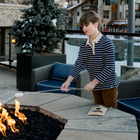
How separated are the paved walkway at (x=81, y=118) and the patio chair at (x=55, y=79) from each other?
1.19m

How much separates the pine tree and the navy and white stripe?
2825 mm

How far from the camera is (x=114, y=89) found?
8.24 ft

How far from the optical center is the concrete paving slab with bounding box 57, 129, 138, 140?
1.90m

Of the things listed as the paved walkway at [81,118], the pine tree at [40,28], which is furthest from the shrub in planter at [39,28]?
the paved walkway at [81,118]

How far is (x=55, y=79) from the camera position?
15.3 ft

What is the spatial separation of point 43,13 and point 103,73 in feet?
11.0

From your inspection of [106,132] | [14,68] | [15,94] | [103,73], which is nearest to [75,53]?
[14,68]

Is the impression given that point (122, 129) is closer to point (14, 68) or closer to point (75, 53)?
point (75, 53)

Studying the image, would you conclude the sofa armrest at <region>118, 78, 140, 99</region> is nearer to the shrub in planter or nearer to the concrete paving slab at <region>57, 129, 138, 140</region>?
the concrete paving slab at <region>57, 129, 138, 140</region>

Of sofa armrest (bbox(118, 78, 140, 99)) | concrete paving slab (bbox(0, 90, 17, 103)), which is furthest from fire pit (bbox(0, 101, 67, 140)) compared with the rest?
sofa armrest (bbox(118, 78, 140, 99))

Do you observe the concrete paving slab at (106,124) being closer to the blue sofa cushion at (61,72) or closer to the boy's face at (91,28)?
the boy's face at (91,28)

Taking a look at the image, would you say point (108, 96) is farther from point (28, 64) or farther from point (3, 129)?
point (28, 64)

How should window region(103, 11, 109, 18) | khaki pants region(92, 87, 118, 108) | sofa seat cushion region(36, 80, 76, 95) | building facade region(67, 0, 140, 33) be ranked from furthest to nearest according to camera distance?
window region(103, 11, 109, 18)
building facade region(67, 0, 140, 33)
sofa seat cushion region(36, 80, 76, 95)
khaki pants region(92, 87, 118, 108)

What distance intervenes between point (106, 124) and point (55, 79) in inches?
102
